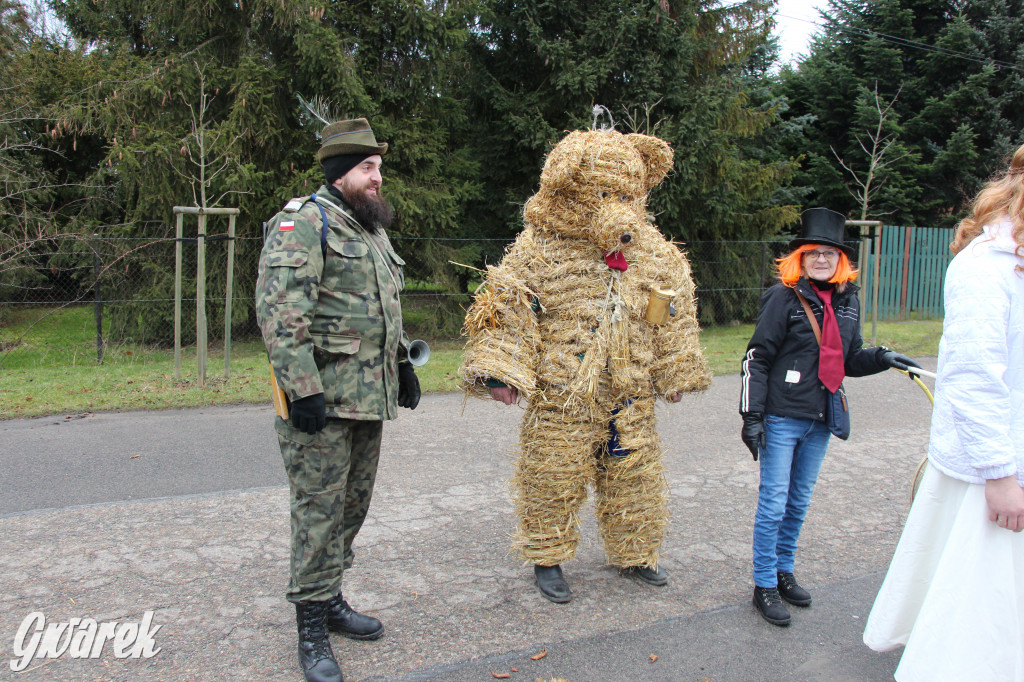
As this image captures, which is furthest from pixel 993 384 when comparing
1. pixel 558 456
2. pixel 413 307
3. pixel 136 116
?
pixel 136 116

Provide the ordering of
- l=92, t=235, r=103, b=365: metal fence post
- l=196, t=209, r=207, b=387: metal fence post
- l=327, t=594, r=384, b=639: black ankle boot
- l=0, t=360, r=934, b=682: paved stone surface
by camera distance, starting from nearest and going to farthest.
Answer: l=0, t=360, r=934, b=682: paved stone surface < l=327, t=594, r=384, b=639: black ankle boot < l=196, t=209, r=207, b=387: metal fence post < l=92, t=235, r=103, b=365: metal fence post

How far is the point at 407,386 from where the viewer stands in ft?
11.1

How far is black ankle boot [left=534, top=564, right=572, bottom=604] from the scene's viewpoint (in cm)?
352

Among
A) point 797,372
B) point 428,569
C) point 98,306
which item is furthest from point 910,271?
point 98,306

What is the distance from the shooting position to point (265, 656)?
304 cm

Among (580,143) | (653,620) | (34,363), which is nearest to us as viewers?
(653,620)

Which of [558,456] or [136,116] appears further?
[136,116]

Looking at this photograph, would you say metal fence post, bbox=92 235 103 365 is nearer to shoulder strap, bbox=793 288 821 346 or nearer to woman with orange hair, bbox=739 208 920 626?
woman with orange hair, bbox=739 208 920 626

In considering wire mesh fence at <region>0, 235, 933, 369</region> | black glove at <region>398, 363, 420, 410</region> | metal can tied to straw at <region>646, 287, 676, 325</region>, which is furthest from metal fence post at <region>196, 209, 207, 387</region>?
metal can tied to straw at <region>646, 287, 676, 325</region>

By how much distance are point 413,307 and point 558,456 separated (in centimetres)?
1034

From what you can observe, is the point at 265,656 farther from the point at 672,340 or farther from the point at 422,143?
the point at 422,143

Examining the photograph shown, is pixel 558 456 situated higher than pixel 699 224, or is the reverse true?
pixel 699 224

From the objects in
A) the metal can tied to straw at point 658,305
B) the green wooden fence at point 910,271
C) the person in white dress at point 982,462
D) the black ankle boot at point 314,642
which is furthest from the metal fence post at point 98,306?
the green wooden fence at point 910,271

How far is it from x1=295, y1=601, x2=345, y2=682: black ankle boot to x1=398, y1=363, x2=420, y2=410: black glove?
939mm
